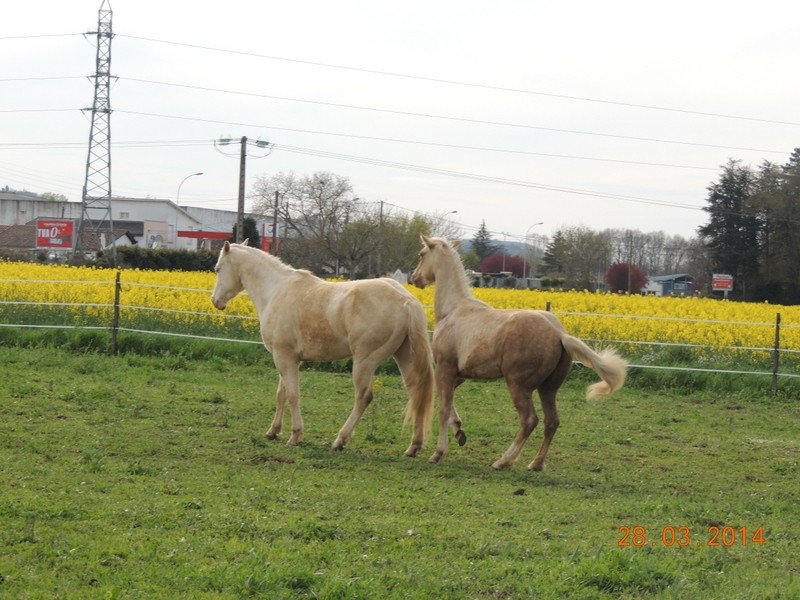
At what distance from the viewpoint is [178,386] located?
11.5 m

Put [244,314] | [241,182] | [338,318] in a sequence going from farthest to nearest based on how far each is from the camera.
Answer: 1. [241,182]
2. [244,314]
3. [338,318]

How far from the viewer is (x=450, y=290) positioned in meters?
8.53

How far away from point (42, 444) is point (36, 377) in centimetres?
406

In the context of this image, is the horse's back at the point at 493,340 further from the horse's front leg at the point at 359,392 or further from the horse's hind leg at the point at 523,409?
the horse's front leg at the point at 359,392

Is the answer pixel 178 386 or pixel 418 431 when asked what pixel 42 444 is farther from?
pixel 178 386

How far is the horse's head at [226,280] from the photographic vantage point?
944 cm

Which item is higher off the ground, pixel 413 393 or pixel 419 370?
pixel 419 370

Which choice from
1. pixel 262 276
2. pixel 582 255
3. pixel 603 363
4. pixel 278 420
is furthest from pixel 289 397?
pixel 582 255

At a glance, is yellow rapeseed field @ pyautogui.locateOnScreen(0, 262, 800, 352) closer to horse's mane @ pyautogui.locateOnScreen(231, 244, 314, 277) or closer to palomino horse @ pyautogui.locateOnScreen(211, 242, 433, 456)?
horse's mane @ pyautogui.locateOnScreen(231, 244, 314, 277)

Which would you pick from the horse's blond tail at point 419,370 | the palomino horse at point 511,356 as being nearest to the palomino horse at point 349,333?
the horse's blond tail at point 419,370

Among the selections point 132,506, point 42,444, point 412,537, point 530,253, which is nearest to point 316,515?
point 412,537

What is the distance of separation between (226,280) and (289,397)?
64.9 inches

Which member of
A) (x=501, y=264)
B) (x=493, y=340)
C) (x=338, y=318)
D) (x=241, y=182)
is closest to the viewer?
(x=493, y=340)
